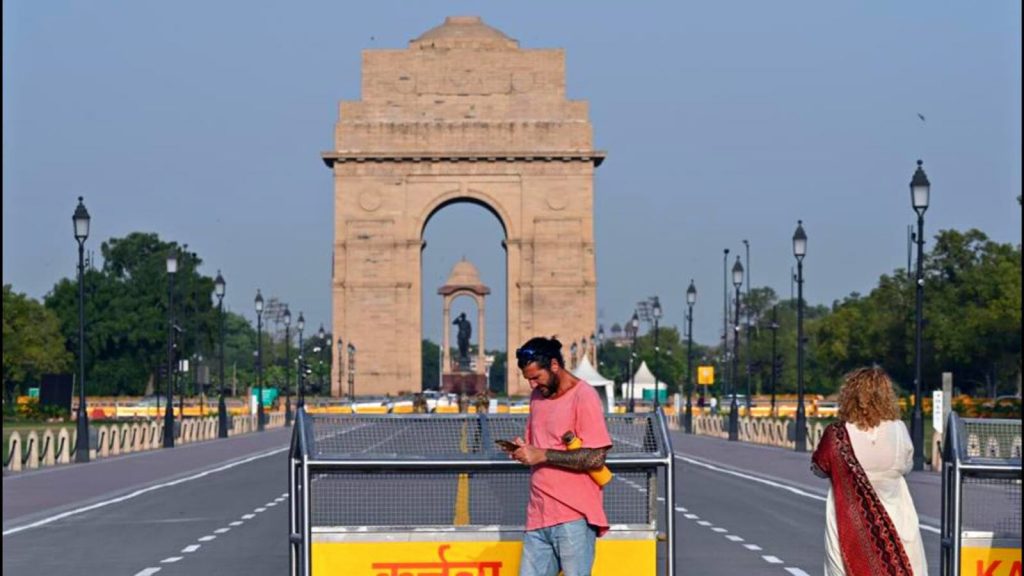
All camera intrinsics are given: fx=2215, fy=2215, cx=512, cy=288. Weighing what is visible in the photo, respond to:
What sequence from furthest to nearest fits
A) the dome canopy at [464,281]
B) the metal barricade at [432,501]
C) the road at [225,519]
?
the dome canopy at [464,281] < the road at [225,519] < the metal barricade at [432,501]

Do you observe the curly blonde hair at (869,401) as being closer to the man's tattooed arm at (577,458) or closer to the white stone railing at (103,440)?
the man's tattooed arm at (577,458)

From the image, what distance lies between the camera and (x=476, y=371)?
5325 inches

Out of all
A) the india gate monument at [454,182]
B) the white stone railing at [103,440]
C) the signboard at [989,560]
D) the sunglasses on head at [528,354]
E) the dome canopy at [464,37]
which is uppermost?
the dome canopy at [464,37]

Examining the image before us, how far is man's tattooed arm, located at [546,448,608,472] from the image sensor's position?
9242mm

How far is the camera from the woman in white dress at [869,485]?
9.33 m

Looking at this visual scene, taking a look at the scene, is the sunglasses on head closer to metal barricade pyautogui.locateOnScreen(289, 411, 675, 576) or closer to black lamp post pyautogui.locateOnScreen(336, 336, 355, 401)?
metal barricade pyautogui.locateOnScreen(289, 411, 675, 576)

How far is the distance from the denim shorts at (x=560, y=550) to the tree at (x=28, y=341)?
81647mm

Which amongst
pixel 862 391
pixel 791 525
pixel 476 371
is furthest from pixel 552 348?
pixel 476 371

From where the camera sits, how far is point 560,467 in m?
9.30

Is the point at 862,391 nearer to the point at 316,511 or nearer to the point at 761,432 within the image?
the point at 316,511

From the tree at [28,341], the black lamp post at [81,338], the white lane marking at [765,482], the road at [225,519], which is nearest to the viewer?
the road at [225,519]

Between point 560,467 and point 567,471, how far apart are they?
4 centimetres

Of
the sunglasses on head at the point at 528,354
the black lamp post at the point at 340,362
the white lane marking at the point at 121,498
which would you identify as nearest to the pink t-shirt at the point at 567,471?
the sunglasses on head at the point at 528,354

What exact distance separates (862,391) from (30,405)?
245 ft
